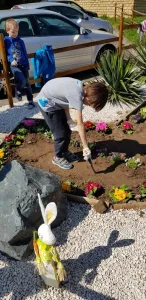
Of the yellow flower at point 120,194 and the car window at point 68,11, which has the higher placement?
the car window at point 68,11

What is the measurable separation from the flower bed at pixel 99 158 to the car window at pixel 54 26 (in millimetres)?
2955

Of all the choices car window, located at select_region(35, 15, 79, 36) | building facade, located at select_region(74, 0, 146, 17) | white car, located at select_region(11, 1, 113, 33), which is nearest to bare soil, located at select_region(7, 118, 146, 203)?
car window, located at select_region(35, 15, 79, 36)

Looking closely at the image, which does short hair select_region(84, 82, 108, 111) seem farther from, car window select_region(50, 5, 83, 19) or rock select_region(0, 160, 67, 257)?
car window select_region(50, 5, 83, 19)

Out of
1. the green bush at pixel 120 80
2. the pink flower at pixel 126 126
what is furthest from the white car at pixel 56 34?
the pink flower at pixel 126 126

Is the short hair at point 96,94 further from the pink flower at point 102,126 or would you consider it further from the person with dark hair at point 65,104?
the pink flower at point 102,126

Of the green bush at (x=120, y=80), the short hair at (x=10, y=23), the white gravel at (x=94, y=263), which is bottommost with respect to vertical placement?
the white gravel at (x=94, y=263)

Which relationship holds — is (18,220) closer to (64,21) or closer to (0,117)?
(0,117)

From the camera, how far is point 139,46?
707 cm

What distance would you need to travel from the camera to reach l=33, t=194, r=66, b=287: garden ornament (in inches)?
100

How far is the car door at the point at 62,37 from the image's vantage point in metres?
7.46

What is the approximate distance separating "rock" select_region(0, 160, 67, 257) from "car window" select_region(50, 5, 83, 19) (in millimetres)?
8119

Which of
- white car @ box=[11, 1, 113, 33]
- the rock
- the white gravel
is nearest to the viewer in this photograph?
the white gravel

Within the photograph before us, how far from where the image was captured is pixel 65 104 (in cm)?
385

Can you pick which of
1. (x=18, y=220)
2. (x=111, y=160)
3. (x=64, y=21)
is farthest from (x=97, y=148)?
(x=64, y=21)
